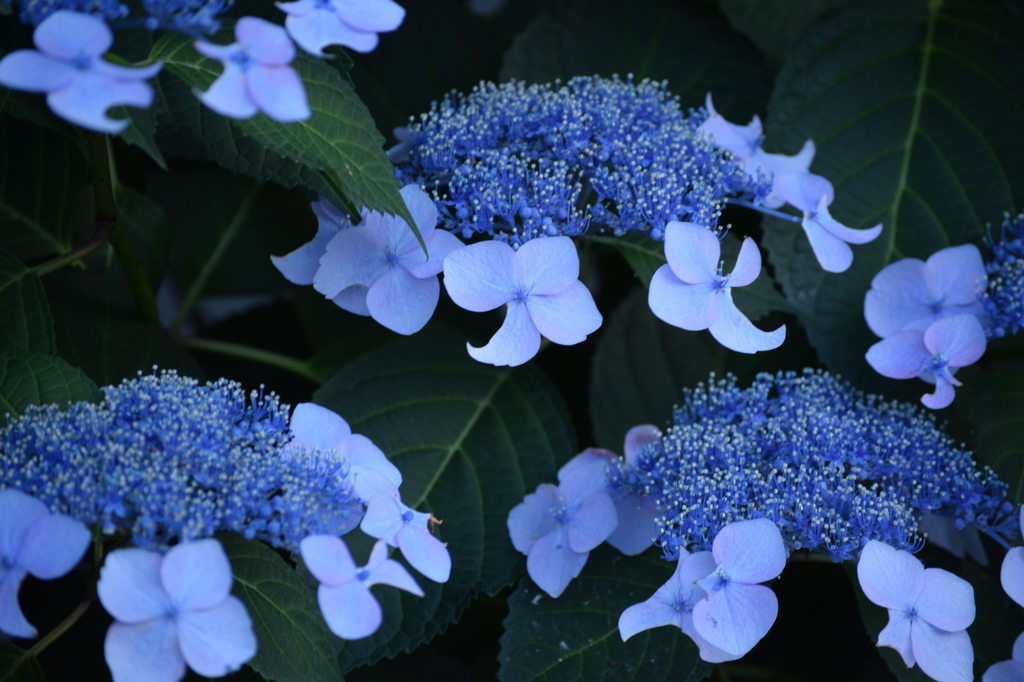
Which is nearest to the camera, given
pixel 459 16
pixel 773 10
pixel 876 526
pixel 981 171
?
pixel 876 526

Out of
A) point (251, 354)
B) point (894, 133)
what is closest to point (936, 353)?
point (894, 133)

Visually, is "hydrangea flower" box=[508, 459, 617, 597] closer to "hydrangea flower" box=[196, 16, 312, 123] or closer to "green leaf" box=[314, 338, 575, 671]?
"green leaf" box=[314, 338, 575, 671]

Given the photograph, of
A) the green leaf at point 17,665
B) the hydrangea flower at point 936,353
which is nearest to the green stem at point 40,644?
the green leaf at point 17,665

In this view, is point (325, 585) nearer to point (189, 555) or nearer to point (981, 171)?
point (189, 555)

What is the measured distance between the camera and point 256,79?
0.48 metres

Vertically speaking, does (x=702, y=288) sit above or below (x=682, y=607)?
above

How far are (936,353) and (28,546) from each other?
70 centimetres

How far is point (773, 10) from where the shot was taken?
999mm

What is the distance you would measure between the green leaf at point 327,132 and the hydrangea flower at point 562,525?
0.29 metres

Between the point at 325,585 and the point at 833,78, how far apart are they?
747mm

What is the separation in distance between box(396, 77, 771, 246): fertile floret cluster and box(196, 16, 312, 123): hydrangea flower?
0.20 metres

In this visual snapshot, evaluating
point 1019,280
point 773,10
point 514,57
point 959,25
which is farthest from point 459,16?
point 1019,280

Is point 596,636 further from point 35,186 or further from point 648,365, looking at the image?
point 35,186

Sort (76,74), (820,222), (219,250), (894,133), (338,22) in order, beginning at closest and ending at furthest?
(76,74), (338,22), (820,222), (894,133), (219,250)
